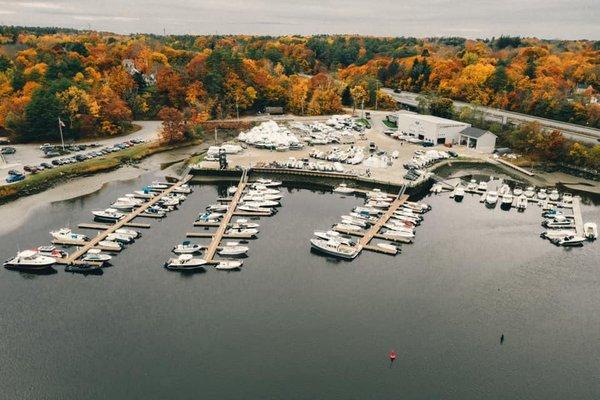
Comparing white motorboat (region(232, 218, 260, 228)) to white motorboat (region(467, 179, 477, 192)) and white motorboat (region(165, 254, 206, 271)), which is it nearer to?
white motorboat (region(165, 254, 206, 271))

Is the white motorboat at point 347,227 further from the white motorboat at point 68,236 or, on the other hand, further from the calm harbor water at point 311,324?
the white motorboat at point 68,236

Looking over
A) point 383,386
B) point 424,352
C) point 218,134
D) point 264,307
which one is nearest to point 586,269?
point 424,352

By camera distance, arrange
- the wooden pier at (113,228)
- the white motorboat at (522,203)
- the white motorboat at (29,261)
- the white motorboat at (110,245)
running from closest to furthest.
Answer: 1. the white motorboat at (29,261)
2. the wooden pier at (113,228)
3. the white motorboat at (110,245)
4. the white motorboat at (522,203)

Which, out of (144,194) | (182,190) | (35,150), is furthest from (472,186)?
(35,150)

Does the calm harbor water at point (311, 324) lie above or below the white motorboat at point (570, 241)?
below

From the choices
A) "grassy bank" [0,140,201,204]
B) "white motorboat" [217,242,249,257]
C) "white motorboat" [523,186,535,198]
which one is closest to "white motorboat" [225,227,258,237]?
"white motorboat" [217,242,249,257]

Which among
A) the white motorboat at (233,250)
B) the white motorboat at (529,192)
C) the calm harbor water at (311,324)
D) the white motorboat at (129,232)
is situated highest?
the white motorboat at (529,192)

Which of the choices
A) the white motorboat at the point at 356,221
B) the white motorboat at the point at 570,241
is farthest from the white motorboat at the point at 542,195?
the white motorboat at the point at 356,221
